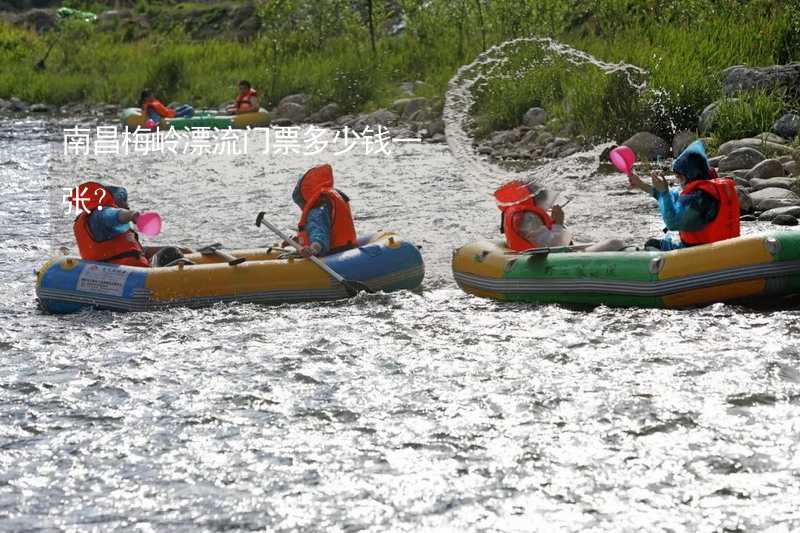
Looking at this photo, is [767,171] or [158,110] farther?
[158,110]

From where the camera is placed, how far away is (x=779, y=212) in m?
9.38

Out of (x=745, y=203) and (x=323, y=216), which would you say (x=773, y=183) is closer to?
(x=745, y=203)

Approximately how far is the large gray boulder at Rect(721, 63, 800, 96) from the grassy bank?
0.74 feet

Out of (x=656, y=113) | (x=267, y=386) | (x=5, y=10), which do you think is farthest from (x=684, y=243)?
(x=5, y=10)

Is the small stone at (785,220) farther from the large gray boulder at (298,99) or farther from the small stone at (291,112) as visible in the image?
the large gray boulder at (298,99)

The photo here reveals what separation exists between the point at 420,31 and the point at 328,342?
14.0 m

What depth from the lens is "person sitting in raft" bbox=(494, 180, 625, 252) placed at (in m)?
7.78

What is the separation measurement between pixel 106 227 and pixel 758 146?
6364 millimetres

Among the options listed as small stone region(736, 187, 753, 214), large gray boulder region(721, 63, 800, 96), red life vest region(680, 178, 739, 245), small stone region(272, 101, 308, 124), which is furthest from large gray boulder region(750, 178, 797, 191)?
small stone region(272, 101, 308, 124)

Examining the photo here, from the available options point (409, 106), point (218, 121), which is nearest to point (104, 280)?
point (409, 106)

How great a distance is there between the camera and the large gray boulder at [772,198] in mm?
9633

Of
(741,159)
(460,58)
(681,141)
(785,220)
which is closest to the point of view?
(785,220)

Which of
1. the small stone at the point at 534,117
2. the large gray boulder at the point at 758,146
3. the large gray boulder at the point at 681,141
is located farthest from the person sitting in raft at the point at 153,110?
the large gray boulder at the point at 758,146

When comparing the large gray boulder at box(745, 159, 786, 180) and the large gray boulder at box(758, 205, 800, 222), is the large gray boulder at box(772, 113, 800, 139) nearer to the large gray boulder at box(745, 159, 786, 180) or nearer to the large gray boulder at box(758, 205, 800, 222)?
the large gray boulder at box(745, 159, 786, 180)
